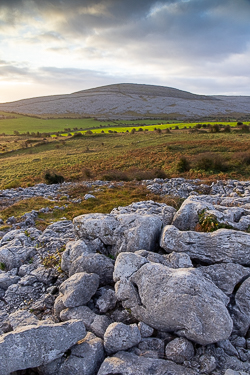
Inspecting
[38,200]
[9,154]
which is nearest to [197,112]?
[9,154]

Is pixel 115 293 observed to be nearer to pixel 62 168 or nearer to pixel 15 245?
pixel 15 245

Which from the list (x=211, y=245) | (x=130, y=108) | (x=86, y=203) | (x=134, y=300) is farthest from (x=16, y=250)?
(x=130, y=108)

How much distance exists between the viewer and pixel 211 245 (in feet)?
29.2

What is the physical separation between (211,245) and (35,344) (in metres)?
6.55

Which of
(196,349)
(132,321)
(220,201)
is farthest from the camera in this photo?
(220,201)

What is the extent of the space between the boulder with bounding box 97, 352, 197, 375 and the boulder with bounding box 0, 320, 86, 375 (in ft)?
3.48

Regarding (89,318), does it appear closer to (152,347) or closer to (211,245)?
(152,347)

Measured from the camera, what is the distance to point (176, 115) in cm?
15575

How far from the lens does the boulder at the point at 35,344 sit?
18.7 ft

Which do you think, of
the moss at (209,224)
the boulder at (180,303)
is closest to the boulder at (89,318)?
the boulder at (180,303)

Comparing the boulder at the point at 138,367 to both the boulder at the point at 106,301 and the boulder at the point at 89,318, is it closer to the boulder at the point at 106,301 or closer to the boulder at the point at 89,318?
the boulder at the point at 89,318

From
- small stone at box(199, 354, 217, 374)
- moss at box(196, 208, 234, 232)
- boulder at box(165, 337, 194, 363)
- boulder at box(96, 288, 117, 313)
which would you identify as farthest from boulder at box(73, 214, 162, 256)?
small stone at box(199, 354, 217, 374)

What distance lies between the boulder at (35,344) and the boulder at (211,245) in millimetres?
4591

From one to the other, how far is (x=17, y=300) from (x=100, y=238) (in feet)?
13.3
